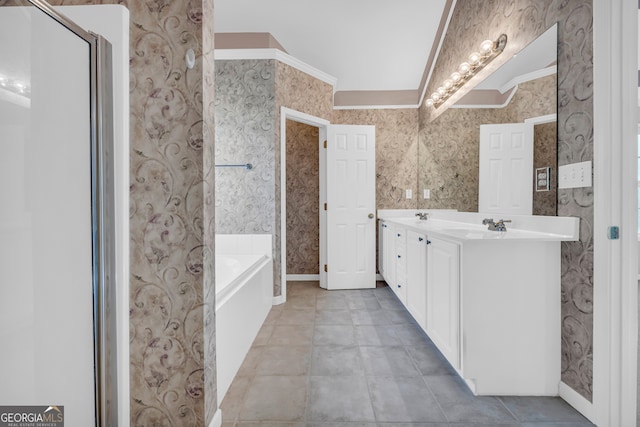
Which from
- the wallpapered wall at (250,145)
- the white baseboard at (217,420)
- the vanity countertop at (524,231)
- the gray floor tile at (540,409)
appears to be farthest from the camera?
the wallpapered wall at (250,145)

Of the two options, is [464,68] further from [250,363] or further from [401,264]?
[250,363]

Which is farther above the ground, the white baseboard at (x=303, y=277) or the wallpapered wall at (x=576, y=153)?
the wallpapered wall at (x=576, y=153)

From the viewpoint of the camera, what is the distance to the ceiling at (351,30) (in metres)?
2.84

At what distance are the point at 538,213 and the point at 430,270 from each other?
690 mm

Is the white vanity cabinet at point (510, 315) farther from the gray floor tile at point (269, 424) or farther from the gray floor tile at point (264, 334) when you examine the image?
the gray floor tile at point (264, 334)

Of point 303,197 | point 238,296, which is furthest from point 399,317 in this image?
point 303,197

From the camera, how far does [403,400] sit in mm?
1533

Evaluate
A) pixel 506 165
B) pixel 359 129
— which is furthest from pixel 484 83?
pixel 359 129

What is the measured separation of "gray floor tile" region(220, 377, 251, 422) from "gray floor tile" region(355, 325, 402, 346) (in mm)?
843

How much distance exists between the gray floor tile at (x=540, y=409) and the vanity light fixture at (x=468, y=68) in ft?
7.05

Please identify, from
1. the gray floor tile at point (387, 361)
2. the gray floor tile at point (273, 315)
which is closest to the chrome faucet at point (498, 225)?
the gray floor tile at point (387, 361)

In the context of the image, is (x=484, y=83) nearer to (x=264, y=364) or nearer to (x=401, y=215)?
(x=401, y=215)

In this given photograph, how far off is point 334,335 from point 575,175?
68.9 inches

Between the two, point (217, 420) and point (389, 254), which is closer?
point (217, 420)
